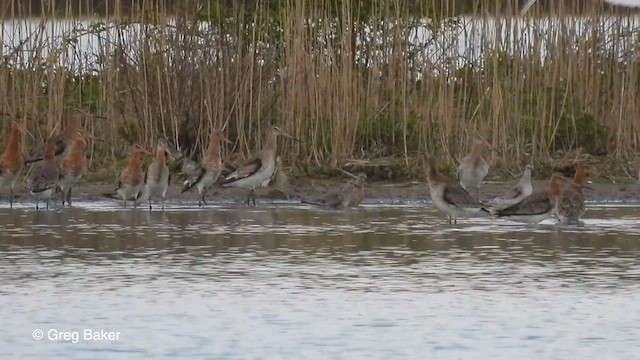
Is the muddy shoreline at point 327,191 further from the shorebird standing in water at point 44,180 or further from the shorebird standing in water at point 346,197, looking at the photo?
the shorebird standing in water at point 44,180

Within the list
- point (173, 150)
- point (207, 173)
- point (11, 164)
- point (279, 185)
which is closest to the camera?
point (11, 164)

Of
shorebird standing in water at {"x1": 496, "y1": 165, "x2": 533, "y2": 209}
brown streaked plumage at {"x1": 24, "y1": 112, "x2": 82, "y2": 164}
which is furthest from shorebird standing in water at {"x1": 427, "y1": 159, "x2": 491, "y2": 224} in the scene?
brown streaked plumage at {"x1": 24, "y1": 112, "x2": 82, "y2": 164}

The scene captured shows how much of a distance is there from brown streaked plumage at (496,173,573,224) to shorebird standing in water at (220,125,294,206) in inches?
93.1

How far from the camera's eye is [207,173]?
43.0 feet

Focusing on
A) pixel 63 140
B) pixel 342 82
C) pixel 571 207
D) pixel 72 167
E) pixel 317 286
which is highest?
pixel 342 82

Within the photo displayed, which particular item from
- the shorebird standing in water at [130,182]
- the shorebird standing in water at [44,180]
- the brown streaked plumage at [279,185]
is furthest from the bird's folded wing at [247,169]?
the shorebird standing in water at [44,180]

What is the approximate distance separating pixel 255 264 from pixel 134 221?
8.94 feet

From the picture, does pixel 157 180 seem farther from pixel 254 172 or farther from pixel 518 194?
pixel 518 194

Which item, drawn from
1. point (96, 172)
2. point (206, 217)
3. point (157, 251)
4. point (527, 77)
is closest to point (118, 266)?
point (157, 251)

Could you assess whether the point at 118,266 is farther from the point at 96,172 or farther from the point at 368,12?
the point at 368,12

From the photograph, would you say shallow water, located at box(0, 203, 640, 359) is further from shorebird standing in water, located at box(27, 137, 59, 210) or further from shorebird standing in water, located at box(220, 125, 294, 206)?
shorebird standing in water, located at box(220, 125, 294, 206)

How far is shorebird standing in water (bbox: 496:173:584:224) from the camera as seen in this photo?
11508mm

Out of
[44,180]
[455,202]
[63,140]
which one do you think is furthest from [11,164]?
[455,202]

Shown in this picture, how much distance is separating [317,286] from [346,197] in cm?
439
